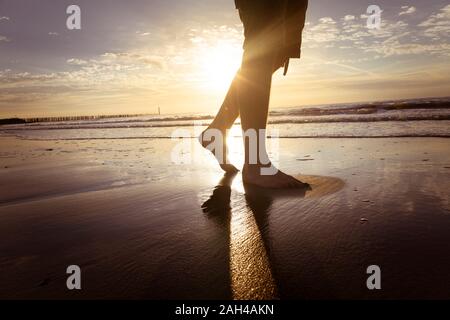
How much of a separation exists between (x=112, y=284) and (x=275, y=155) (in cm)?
332

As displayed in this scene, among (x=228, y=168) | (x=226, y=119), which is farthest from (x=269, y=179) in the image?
(x=226, y=119)

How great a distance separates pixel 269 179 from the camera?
235cm

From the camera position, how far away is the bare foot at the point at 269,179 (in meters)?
2.27

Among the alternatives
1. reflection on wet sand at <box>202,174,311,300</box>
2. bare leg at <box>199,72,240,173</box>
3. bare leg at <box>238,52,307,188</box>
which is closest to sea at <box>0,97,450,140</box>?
bare leg at <box>199,72,240,173</box>

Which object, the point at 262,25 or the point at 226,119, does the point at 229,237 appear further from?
the point at 226,119

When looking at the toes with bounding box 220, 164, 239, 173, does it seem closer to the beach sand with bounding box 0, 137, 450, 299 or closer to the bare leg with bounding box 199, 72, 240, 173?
the bare leg with bounding box 199, 72, 240, 173

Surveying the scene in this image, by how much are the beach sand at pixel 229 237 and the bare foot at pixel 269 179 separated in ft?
0.42

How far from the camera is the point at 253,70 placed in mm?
2486

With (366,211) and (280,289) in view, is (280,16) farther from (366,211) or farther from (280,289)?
(280,289)

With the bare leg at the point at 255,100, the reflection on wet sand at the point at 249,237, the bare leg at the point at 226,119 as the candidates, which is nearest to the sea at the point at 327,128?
the bare leg at the point at 226,119

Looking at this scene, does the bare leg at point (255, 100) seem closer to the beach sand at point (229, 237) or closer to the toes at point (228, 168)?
the beach sand at point (229, 237)

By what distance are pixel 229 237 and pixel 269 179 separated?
1.04 m
